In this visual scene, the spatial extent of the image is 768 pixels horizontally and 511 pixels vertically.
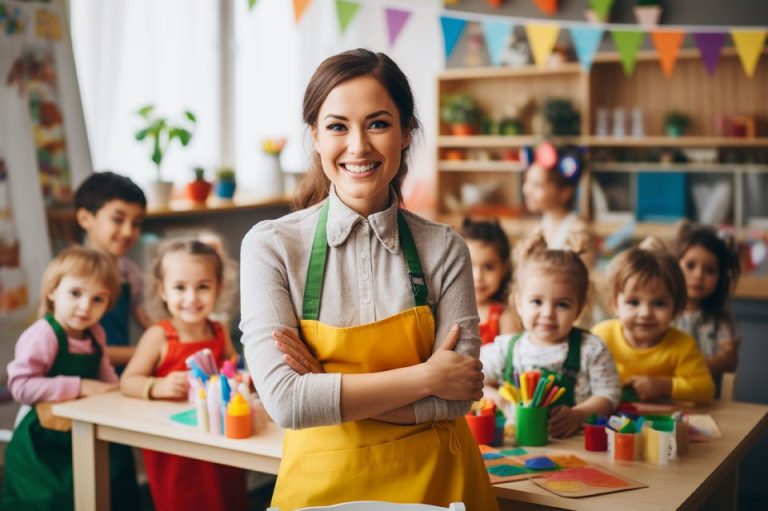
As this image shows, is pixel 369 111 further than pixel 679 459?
No

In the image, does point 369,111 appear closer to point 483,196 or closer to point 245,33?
point 245,33

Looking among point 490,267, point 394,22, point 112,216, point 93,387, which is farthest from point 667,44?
point 93,387

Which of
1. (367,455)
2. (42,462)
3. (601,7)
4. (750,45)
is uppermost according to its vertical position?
(601,7)

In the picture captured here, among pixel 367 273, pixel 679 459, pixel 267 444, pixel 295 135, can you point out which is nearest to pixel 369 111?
pixel 367 273

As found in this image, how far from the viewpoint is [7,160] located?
3.41m

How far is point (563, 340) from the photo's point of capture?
2.47 metres

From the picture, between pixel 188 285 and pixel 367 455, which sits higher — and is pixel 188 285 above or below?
above

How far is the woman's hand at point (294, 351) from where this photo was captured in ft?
5.66

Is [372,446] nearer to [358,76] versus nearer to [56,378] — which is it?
[358,76]

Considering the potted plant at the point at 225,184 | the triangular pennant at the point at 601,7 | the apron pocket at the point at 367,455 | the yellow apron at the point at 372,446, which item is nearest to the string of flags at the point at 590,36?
the triangular pennant at the point at 601,7

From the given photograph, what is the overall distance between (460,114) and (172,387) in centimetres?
387

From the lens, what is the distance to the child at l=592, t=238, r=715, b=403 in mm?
2592

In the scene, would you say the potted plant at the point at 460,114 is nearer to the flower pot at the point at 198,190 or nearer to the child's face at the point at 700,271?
the flower pot at the point at 198,190

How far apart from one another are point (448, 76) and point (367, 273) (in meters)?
4.49
